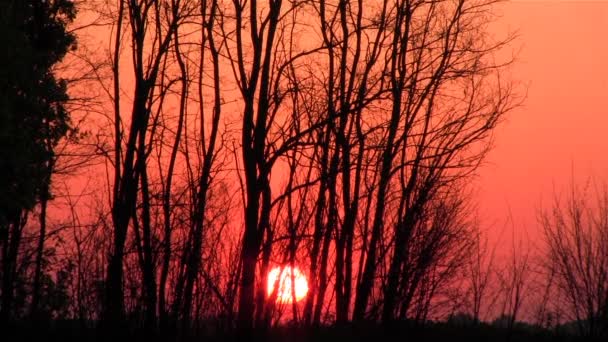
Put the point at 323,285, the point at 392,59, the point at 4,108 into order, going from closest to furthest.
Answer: the point at 4,108 → the point at 323,285 → the point at 392,59

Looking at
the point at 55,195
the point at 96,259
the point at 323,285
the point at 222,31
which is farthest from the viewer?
the point at 55,195

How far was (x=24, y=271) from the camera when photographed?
29609 mm

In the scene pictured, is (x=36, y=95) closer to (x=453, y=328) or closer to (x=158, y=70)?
(x=158, y=70)

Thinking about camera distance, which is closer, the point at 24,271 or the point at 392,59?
the point at 392,59

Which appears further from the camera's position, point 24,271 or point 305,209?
point 24,271

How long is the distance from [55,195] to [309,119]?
1006 cm

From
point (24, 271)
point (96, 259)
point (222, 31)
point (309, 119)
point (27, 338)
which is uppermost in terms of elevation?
point (222, 31)

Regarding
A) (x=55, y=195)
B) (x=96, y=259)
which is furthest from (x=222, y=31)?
(x=55, y=195)

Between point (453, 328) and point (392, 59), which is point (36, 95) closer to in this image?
point (392, 59)

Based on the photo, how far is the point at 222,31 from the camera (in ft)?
70.8

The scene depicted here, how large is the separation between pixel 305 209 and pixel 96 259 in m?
5.57

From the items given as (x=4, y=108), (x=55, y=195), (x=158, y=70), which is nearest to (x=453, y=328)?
(x=158, y=70)

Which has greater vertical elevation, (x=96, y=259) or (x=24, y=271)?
(x=24, y=271)

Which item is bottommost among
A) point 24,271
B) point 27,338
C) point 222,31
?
point 27,338
